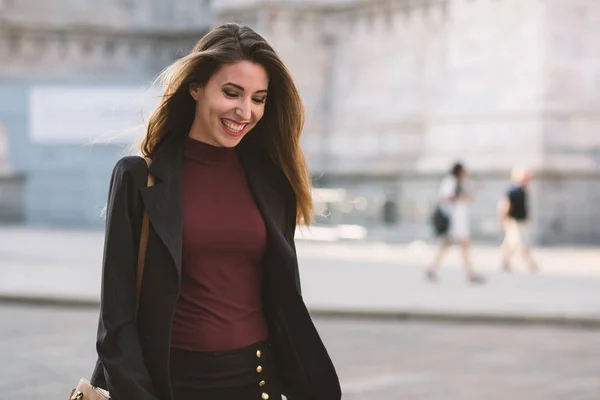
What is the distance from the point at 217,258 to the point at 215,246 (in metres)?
0.04

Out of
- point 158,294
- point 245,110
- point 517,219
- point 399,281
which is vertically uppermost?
point 245,110

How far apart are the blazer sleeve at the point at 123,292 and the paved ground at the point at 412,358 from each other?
446 centimetres

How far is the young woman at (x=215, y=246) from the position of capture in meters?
2.75

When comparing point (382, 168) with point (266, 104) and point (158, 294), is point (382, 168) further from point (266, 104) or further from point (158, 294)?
point (158, 294)

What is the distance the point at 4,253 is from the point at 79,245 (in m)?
3.52

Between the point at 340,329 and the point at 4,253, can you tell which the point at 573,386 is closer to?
the point at 340,329

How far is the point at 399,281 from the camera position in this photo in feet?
48.1

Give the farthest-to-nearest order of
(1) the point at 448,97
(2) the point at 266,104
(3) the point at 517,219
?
1. (1) the point at 448,97
2. (3) the point at 517,219
3. (2) the point at 266,104

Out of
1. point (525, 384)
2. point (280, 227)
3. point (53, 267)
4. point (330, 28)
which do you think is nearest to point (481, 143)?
point (330, 28)

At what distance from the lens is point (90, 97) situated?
30.2 meters

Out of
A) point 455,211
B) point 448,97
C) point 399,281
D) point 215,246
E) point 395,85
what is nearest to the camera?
point 215,246

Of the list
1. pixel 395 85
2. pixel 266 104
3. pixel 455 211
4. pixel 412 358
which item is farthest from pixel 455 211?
pixel 395 85

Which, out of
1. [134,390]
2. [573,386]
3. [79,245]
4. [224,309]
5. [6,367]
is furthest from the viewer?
[79,245]

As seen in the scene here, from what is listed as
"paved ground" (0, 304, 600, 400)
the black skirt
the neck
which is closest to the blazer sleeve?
the black skirt
